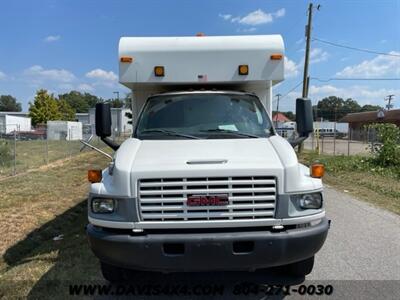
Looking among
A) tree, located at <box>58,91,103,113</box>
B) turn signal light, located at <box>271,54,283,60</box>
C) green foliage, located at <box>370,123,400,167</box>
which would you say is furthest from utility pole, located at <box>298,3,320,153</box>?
tree, located at <box>58,91,103,113</box>

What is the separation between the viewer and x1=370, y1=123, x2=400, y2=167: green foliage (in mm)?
15727

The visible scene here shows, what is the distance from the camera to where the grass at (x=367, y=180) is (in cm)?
1021

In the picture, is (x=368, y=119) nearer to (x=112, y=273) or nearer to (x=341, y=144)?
(x=341, y=144)

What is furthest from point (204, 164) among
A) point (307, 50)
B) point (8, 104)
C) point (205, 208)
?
point (8, 104)

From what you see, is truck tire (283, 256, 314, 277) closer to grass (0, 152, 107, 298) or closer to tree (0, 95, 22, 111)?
grass (0, 152, 107, 298)

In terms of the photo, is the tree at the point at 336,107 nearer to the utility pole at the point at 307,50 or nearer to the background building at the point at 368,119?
the background building at the point at 368,119

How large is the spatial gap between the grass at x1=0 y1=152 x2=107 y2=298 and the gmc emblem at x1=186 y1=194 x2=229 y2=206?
191 centimetres

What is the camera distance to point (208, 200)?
3.70m

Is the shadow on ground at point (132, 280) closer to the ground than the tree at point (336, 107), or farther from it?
closer to the ground

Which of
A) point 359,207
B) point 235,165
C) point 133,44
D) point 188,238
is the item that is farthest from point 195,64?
point 359,207

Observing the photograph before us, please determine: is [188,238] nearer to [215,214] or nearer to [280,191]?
[215,214]

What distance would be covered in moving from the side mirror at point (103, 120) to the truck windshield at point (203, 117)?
0.44 meters

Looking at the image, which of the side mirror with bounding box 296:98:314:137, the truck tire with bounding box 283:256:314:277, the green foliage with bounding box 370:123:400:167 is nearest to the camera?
the truck tire with bounding box 283:256:314:277

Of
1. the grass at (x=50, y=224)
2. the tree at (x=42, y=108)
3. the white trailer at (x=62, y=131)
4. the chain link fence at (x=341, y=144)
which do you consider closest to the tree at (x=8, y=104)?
the tree at (x=42, y=108)
